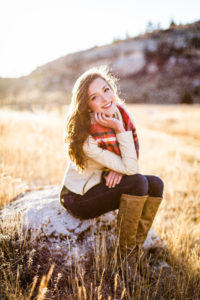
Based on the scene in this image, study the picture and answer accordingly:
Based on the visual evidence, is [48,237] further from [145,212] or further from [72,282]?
[145,212]

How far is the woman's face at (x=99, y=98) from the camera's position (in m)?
2.11

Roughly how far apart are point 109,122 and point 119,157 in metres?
0.33

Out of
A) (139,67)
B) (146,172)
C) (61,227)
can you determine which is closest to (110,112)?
(61,227)

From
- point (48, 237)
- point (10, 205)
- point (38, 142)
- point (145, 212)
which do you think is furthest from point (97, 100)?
point (38, 142)

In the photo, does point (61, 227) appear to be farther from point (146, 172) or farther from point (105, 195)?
point (146, 172)

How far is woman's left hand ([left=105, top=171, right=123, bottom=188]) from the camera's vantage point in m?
2.01

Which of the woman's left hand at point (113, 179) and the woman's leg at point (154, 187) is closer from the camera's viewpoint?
the woman's left hand at point (113, 179)

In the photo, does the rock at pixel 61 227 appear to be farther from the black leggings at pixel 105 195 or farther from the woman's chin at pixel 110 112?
the woman's chin at pixel 110 112

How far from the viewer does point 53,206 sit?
2.38 meters

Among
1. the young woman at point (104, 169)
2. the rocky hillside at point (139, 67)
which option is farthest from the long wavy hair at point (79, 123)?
the rocky hillside at point (139, 67)

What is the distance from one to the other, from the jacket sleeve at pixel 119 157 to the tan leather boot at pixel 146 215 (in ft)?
1.16

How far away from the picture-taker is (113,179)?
2.02 metres

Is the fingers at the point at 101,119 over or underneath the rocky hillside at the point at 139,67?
underneath

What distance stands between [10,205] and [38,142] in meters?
2.97
